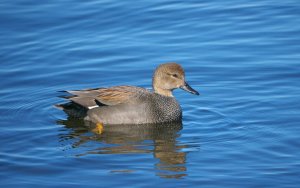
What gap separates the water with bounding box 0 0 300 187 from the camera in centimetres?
1069

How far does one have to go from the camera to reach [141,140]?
12.1 m

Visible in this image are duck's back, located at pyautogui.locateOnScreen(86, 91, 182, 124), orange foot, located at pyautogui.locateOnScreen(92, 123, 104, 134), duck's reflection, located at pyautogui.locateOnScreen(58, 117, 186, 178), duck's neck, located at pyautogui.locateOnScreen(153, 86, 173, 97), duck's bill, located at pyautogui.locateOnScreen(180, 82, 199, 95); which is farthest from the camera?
duck's neck, located at pyautogui.locateOnScreen(153, 86, 173, 97)

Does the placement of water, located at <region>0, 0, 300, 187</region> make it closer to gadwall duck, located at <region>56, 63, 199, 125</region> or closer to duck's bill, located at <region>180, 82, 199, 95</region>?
gadwall duck, located at <region>56, 63, 199, 125</region>

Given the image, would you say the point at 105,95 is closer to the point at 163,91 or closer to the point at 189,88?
the point at 163,91

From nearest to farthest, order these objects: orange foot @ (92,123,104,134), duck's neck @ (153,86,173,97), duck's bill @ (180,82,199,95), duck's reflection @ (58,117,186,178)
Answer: duck's reflection @ (58,117,186,178) < orange foot @ (92,123,104,134) < duck's bill @ (180,82,199,95) < duck's neck @ (153,86,173,97)

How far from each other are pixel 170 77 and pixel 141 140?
4.94ft

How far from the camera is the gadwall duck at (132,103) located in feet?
42.3

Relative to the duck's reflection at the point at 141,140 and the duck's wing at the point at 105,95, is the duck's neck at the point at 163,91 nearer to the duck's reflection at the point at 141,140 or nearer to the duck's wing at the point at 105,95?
the duck's wing at the point at 105,95

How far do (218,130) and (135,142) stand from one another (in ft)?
4.29

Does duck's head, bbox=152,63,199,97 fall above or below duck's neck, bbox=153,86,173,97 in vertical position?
above

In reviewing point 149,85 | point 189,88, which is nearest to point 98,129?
point 189,88

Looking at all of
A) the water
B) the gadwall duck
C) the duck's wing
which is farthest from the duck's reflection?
the duck's wing

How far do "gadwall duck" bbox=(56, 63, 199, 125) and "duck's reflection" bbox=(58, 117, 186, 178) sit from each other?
130 millimetres

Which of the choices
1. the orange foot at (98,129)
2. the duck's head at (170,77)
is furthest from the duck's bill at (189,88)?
the orange foot at (98,129)
